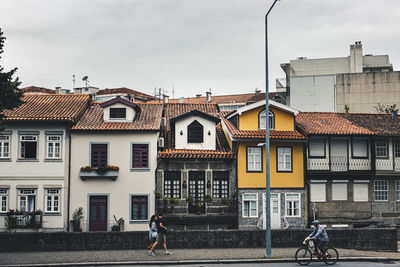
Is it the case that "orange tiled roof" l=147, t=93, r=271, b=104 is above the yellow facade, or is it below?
above

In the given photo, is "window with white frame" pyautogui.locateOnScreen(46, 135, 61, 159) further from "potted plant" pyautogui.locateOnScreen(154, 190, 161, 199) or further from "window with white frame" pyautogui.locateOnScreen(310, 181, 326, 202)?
"window with white frame" pyautogui.locateOnScreen(310, 181, 326, 202)

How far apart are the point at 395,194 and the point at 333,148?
17.7ft

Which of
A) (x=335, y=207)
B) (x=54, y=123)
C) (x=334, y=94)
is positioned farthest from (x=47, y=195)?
(x=334, y=94)

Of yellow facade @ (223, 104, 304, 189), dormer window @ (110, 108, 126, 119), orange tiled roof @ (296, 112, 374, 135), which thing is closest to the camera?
yellow facade @ (223, 104, 304, 189)

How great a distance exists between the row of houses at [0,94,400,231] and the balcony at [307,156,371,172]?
7 centimetres

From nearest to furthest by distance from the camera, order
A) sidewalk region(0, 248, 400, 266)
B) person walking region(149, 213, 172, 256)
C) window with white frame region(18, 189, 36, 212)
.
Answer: sidewalk region(0, 248, 400, 266), person walking region(149, 213, 172, 256), window with white frame region(18, 189, 36, 212)

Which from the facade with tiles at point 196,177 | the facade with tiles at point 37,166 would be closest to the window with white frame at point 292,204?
the facade with tiles at point 196,177

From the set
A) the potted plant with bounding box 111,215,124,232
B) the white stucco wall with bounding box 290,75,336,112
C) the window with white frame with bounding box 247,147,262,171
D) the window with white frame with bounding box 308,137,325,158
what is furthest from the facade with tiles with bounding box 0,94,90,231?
the white stucco wall with bounding box 290,75,336,112

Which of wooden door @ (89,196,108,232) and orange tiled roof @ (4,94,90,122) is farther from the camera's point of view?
wooden door @ (89,196,108,232)

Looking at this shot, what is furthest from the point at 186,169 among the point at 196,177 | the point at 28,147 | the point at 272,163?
the point at 28,147

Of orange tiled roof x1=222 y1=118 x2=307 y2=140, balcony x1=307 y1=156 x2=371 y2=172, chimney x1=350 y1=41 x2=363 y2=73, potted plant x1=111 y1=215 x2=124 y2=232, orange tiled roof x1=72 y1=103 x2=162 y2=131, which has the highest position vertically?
chimney x1=350 y1=41 x2=363 y2=73

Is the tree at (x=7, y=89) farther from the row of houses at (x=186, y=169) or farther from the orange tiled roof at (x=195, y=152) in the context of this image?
the orange tiled roof at (x=195, y=152)

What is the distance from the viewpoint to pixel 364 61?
6650 centimetres

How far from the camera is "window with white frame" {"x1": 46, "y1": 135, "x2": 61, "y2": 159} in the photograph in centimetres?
2998
